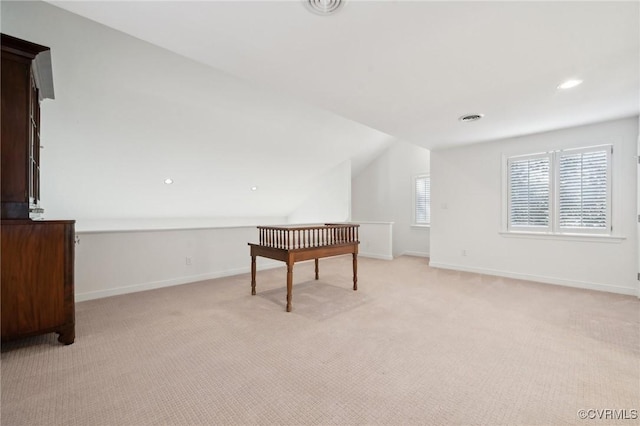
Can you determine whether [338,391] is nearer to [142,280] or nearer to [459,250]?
[142,280]

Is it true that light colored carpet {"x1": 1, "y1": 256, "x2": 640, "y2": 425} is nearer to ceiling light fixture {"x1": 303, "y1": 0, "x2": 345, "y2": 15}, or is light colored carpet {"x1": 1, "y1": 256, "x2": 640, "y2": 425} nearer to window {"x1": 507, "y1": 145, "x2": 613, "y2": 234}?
window {"x1": 507, "y1": 145, "x2": 613, "y2": 234}

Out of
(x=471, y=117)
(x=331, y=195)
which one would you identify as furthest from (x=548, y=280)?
(x=331, y=195)

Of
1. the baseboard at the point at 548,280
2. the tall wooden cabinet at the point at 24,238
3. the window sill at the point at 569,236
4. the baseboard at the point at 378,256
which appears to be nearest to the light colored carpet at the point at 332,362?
the baseboard at the point at 548,280

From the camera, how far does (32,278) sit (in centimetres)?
210

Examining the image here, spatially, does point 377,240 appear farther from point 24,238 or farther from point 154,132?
point 24,238

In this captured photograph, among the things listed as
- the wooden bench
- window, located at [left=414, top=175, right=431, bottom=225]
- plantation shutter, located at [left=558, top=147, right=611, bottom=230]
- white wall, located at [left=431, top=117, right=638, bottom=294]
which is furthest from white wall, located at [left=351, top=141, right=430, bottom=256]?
the wooden bench

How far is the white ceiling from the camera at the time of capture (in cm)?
162

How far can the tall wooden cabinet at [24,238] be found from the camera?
77.7 inches

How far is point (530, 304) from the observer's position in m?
3.21

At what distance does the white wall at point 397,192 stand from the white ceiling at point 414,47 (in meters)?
3.89

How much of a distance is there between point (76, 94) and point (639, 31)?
4752mm

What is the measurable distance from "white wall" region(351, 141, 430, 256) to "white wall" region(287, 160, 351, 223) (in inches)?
45.1

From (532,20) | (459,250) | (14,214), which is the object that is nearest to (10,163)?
(14,214)

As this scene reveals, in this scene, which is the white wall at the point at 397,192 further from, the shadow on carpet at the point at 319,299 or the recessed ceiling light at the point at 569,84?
the recessed ceiling light at the point at 569,84
